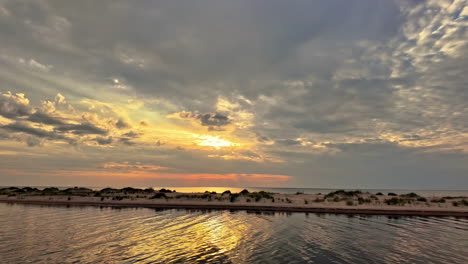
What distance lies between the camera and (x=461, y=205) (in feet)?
176

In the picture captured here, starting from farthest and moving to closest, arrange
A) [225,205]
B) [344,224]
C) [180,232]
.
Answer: [225,205] < [344,224] < [180,232]

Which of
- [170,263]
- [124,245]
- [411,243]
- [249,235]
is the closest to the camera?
[170,263]

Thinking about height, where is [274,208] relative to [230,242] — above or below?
below

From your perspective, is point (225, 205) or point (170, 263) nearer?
point (170, 263)

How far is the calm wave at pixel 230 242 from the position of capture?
64.2 ft

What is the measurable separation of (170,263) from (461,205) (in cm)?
6637

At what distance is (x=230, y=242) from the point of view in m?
24.6

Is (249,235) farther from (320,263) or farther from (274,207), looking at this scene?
(274,207)

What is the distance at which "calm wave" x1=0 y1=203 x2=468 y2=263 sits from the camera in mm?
19562

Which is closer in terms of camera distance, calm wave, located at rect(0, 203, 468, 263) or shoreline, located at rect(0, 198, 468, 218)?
calm wave, located at rect(0, 203, 468, 263)

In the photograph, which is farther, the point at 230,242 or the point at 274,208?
the point at 274,208

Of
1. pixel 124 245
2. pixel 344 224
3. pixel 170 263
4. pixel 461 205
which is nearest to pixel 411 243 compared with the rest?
pixel 344 224

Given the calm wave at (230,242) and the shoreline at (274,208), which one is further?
the shoreline at (274,208)

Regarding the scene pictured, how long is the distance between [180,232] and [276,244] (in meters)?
12.1
